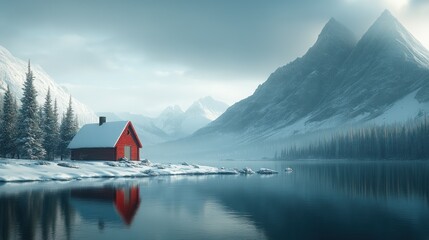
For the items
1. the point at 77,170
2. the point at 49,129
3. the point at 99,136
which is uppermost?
the point at 49,129

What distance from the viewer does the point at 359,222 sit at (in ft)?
88.9

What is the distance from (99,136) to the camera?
302 feet

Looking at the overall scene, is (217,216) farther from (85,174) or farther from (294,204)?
(85,174)

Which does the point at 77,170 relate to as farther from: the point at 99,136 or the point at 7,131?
the point at 99,136

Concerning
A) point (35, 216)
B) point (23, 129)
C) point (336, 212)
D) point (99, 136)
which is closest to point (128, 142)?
point (99, 136)

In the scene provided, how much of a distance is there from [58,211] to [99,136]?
62207mm

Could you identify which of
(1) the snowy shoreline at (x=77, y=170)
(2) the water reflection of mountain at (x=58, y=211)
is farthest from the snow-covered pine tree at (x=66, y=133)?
(2) the water reflection of mountain at (x=58, y=211)

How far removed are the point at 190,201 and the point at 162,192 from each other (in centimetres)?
856

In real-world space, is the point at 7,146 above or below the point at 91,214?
above

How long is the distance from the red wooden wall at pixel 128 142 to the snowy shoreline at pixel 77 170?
453 centimetres

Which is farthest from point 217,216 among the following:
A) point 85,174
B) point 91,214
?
point 85,174

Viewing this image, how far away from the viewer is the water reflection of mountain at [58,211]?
24016mm

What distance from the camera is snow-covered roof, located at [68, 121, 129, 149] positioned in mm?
89375

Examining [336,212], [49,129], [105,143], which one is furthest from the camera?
[49,129]
